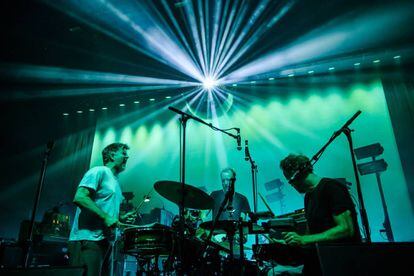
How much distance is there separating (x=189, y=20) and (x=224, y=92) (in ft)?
8.29

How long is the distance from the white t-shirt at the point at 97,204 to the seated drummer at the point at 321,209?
1.73m

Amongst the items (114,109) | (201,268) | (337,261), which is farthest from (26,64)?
(337,261)

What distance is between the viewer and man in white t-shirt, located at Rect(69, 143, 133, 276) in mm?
2578

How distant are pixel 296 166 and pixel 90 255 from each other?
2157 millimetres

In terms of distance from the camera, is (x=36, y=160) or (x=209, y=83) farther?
(x=36, y=160)

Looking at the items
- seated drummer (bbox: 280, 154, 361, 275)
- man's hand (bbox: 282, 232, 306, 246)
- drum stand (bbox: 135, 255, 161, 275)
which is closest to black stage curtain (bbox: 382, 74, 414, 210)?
seated drummer (bbox: 280, 154, 361, 275)

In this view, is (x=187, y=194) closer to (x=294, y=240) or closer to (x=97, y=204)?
(x=97, y=204)

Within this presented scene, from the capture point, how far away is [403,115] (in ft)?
20.6

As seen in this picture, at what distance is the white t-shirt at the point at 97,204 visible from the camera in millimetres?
2660

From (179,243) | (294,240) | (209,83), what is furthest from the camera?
(209,83)

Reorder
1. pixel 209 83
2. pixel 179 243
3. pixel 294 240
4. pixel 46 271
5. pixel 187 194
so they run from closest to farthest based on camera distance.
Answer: pixel 46 271 → pixel 294 240 → pixel 179 243 → pixel 187 194 → pixel 209 83

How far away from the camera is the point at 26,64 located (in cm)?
671

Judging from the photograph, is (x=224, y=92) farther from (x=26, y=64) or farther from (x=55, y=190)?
(x=55, y=190)

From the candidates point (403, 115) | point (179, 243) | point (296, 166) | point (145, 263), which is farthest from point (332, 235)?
point (403, 115)
